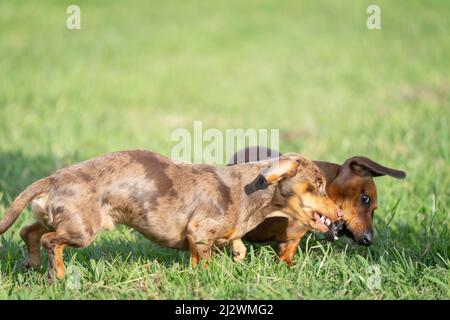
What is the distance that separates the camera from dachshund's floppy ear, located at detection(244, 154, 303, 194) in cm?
508

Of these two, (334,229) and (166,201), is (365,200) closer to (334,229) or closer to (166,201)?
(334,229)

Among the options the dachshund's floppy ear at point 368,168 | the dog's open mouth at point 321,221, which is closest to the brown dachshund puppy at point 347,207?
the dachshund's floppy ear at point 368,168

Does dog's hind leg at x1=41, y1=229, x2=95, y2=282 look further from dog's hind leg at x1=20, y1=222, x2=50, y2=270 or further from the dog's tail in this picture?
dog's hind leg at x1=20, y1=222, x2=50, y2=270

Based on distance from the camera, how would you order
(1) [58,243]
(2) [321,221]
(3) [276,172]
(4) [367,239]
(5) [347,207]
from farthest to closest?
(5) [347,207] < (4) [367,239] < (2) [321,221] < (3) [276,172] < (1) [58,243]

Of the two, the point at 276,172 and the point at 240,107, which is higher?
the point at 276,172

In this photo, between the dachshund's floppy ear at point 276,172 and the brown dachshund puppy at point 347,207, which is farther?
the brown dachshund puppy at point 347,207

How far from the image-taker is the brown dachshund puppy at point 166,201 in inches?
194

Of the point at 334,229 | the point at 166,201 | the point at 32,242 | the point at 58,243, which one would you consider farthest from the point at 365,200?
the point at 32,242

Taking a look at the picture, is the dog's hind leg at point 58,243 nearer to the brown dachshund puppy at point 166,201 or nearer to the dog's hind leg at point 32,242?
the brown dachshund puppy at point 166,201

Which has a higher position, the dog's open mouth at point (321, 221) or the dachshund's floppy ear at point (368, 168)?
the dachshund's floppy ear at point (368, 168)

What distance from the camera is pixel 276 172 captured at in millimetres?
5074

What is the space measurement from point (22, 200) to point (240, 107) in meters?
8.47

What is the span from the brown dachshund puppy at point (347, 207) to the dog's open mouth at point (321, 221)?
1.10 feet
